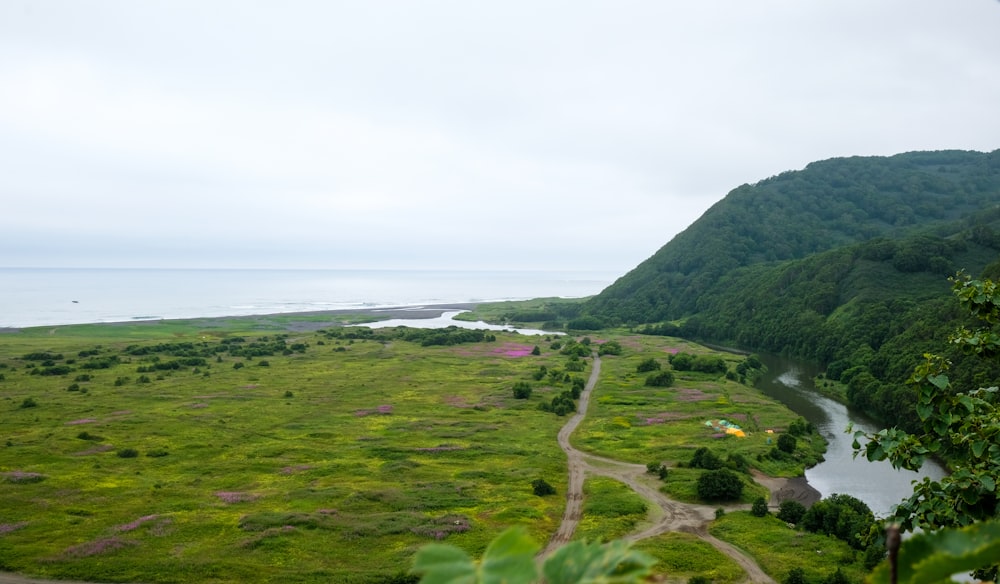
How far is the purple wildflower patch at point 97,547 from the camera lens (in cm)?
3309

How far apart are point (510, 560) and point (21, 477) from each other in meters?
58.3

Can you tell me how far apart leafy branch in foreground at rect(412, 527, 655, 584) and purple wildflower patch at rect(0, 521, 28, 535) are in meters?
47.6

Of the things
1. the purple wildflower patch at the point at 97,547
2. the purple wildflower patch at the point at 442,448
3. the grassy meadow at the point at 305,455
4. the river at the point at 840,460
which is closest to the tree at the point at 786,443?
the grassy meadow at the point at 305,455

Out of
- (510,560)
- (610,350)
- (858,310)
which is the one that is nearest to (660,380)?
(610,350)

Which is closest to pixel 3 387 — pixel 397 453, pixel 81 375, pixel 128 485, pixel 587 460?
pixel 81 375

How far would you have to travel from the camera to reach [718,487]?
44.3 metres

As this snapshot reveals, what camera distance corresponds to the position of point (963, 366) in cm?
6512

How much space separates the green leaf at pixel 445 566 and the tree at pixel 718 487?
47325mm

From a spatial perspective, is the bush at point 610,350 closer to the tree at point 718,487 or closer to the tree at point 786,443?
the tree at point 786,443

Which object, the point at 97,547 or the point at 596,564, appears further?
the point at 97,547

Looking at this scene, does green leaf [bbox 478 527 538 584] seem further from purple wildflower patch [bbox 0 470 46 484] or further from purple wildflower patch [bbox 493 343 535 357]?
purple wildflower patch [bbox 493 343 535 357]

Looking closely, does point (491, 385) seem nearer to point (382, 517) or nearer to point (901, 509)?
point (382, 517)

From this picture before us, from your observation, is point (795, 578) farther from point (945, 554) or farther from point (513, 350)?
point (513, 350)

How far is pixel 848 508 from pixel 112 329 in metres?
162
